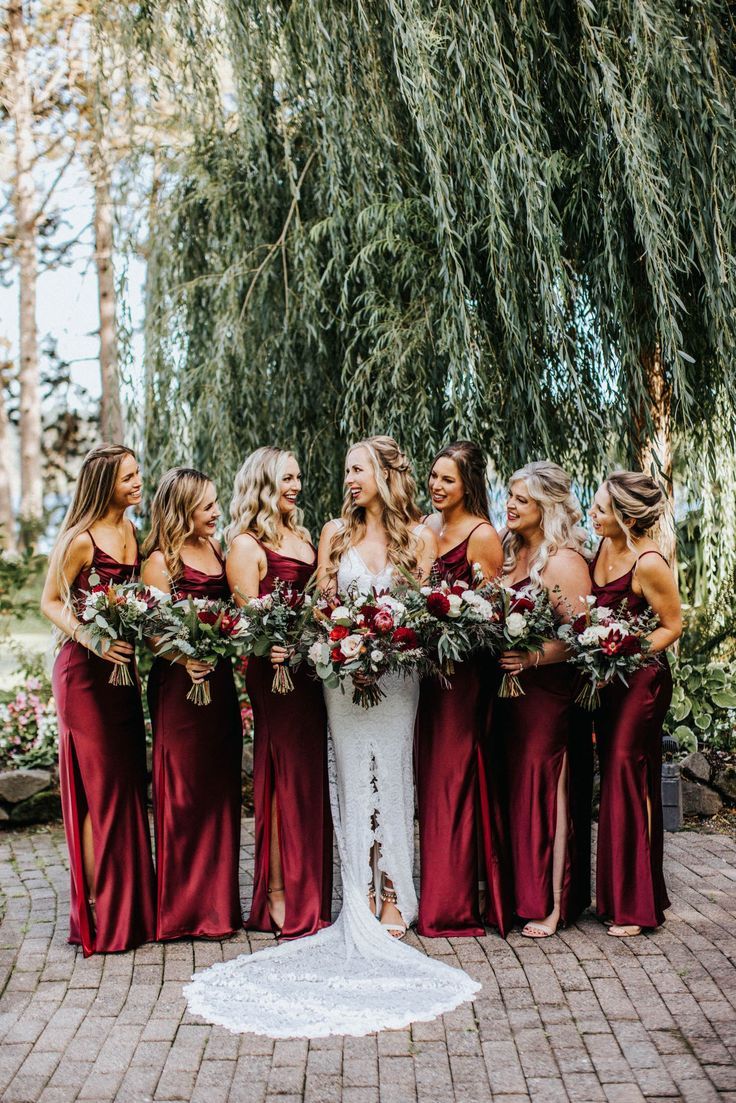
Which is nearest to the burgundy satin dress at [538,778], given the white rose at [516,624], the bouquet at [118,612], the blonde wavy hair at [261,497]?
the white rose at [516,624]

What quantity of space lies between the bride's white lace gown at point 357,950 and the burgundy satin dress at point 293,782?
103 millimetres

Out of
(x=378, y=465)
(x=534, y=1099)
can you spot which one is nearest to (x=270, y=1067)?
(x=534, y=1099)

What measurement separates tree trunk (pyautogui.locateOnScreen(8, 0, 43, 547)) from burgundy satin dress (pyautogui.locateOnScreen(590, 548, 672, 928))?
12641 millimetres

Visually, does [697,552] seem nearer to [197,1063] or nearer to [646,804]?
[646,804]

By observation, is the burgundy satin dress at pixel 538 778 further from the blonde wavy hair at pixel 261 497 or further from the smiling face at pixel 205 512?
the smiling face at pixel 205 512

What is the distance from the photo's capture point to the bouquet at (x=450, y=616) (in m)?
4.82

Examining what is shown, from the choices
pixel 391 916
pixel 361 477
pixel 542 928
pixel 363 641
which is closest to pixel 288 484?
pixel 361 477

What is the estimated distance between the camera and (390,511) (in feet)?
17.2

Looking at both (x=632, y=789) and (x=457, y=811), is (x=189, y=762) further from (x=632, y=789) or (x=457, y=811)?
(x=632, y=789)

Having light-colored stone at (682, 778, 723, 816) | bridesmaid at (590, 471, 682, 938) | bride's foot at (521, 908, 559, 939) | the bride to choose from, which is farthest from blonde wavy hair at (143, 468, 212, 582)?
light-colored stone at (682, 778, 723, 816)

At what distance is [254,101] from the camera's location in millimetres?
7465

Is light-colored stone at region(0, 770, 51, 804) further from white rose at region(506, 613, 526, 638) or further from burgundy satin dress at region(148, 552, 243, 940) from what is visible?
white rose at region(506, 613, 526, 638)

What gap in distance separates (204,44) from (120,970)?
594 centimetres

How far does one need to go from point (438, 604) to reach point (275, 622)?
73cm
